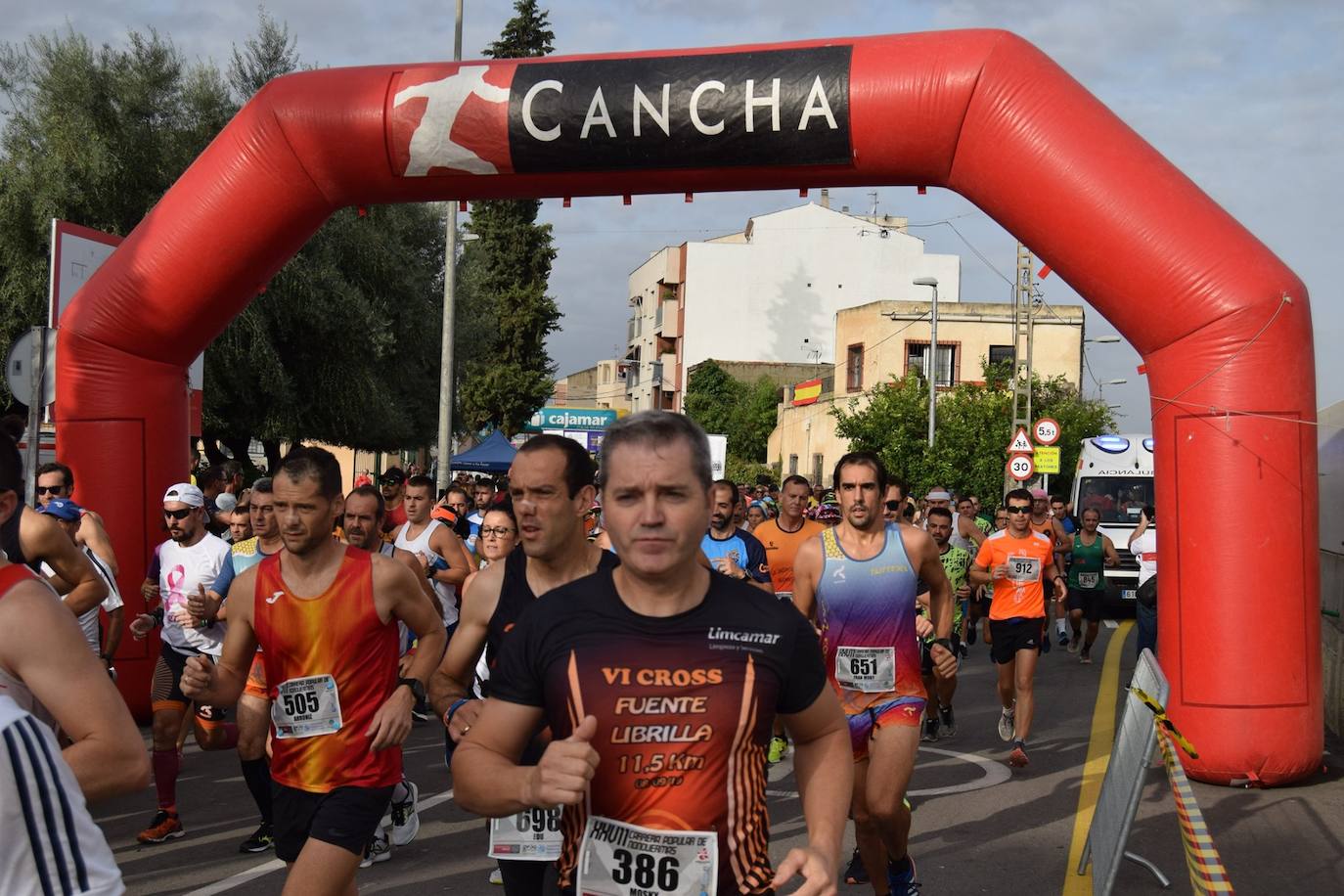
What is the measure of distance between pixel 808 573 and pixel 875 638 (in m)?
0.51

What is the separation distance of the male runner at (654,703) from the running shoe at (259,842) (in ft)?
16.1

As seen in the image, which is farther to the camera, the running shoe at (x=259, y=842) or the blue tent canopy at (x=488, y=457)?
the blue tent canopy at (x=488, y=457)

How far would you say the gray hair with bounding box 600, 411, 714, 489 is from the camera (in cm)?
299

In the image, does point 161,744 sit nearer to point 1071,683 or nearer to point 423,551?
point 423,551

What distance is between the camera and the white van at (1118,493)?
77.0 ft

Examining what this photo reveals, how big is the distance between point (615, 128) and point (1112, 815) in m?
6.24

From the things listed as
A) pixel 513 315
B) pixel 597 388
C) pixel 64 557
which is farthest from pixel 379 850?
pixel 597 388

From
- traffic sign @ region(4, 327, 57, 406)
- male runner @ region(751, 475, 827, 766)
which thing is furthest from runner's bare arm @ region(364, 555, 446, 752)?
male runner @ region(751, 475, 827, 766)

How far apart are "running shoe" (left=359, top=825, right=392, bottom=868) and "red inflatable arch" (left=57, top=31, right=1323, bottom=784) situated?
178 inches

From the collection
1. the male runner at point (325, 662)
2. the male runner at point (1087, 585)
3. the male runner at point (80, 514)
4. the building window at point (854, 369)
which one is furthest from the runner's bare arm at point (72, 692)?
the building window at point (854, 369)

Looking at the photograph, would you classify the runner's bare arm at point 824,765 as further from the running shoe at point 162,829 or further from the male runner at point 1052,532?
the male runner at point 1052,532

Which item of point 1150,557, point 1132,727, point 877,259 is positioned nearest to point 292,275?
point 1150,557

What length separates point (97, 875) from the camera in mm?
2359

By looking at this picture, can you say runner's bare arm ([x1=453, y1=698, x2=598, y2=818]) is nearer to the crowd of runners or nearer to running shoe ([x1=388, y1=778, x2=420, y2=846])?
the crowd of runners
